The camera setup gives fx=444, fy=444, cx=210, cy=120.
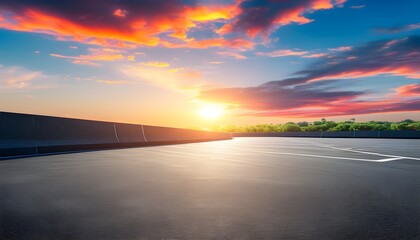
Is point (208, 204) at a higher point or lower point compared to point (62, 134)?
lower

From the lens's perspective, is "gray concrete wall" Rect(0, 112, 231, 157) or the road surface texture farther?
"gray concrete wall" Rect(0, 112, 231, 157)

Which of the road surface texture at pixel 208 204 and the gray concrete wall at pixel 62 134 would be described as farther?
the gray concrete wall at pixel 62 134

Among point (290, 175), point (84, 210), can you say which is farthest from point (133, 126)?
point (84, 210)

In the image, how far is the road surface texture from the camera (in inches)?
191

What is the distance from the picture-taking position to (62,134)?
17.7 meters

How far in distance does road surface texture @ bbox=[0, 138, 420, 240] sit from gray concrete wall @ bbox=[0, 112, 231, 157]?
4.50 m

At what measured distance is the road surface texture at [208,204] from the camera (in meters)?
4.86

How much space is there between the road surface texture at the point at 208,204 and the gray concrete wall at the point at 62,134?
4502mm

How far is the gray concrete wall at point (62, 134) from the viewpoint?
15.0m

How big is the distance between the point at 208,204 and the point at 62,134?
12.7 meters

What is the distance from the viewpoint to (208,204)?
6.48 m

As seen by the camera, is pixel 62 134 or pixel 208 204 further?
pixel 62 134

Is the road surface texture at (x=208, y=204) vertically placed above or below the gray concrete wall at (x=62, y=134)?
below

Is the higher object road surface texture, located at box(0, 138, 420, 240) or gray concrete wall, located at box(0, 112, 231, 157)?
gray concrete wall, located at box(0, 112, 231, 157)
